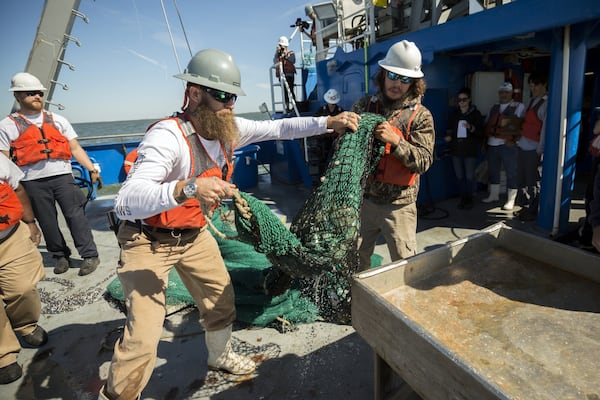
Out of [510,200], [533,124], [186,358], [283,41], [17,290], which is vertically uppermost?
[283,41]

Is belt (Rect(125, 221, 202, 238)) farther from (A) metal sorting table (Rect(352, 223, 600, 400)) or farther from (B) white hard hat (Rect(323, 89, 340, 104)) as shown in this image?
(B) white hard hat (Rect(323, 89, 340, 104))

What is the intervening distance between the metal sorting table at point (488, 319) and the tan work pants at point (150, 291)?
3.80 ft

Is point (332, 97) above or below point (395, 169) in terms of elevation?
above

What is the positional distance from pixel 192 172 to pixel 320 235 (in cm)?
86

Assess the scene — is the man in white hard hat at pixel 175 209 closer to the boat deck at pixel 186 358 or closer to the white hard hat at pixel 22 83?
the boat deck at pixel 186 358

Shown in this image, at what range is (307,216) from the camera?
2311mm

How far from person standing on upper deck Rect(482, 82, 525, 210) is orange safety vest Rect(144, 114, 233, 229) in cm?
514

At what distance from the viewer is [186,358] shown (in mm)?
2842

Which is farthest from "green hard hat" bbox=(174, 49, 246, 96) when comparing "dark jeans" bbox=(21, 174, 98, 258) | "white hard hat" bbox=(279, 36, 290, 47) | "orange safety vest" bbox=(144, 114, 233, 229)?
"white hard hat" bbox=(279, 36, 290, 47)

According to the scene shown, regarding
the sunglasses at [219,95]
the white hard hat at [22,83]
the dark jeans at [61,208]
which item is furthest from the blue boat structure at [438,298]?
the white hard hat at [22,83]

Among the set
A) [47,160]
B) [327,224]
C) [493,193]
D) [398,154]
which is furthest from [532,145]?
[47,160]

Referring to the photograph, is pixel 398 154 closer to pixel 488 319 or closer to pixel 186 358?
pixel 488 319

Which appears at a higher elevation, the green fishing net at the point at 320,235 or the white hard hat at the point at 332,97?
the white hard hat at the point at 332,97

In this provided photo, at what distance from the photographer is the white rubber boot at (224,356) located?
8.33 feet
